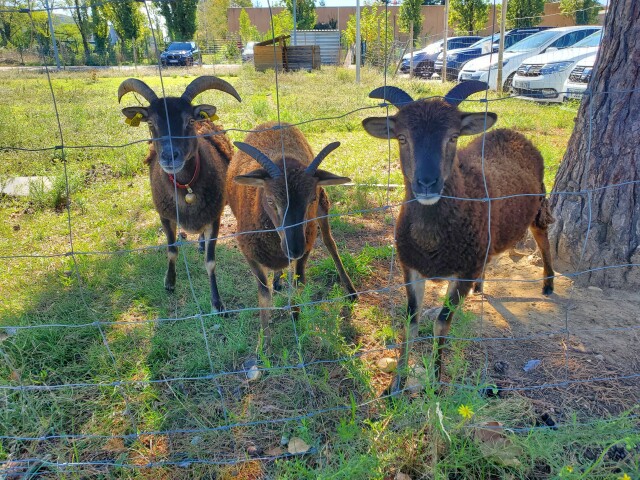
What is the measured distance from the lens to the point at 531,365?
3.34 meters

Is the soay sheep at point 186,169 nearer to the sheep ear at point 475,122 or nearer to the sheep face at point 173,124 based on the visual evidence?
the sheep face at point 173,124

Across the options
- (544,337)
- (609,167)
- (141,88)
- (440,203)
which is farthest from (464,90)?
(141,88)

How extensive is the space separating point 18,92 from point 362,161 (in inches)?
629

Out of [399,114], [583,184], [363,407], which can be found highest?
[399,114]

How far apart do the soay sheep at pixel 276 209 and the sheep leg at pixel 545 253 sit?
1.88 metres

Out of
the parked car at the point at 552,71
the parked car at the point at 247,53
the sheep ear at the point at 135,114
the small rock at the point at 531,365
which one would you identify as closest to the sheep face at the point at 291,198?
the sheep ear at the point at 135,114

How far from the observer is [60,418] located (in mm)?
2990

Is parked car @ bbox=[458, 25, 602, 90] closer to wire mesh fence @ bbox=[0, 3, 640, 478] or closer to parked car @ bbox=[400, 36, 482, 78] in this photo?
parked car @ bbox=[400, 36, 482, 78]

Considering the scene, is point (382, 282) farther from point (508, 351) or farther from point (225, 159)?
point (225, 159)

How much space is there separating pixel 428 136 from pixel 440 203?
51 centimetres

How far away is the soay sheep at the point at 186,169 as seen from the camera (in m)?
4.08

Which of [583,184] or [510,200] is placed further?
[583,184]

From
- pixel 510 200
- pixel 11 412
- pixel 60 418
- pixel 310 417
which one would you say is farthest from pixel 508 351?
pixel 11 412

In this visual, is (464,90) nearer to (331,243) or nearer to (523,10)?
(331,243)
